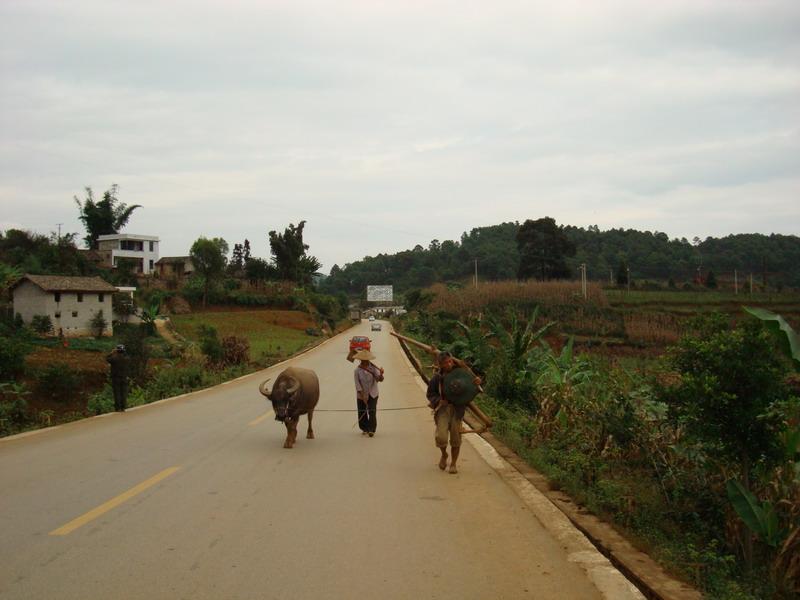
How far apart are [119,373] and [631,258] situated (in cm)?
9691

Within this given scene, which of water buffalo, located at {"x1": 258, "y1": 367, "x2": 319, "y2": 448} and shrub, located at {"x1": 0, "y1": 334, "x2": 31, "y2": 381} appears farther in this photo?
shrub, located at {"x1": 0, "y1": 334, "x2": 31, "y2": 381}

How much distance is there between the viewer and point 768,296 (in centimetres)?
5956

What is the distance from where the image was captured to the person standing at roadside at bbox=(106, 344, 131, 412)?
15.9m

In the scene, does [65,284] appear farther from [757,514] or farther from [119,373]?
[757,514]

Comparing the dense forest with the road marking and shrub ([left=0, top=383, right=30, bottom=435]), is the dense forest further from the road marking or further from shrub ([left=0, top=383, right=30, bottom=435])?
the road marking

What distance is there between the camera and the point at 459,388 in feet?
29.5

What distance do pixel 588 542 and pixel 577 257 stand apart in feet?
339

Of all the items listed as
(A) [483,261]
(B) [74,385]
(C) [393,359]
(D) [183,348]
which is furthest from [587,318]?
(A) [483,261]

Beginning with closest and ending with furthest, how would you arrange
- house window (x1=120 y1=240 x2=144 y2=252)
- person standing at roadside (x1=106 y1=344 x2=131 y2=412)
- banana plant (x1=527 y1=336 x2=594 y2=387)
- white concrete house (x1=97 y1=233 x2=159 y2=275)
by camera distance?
1. banana plant (x1=527 y1=336 x2=594 y2=387)
2. person standing at roadside (x1=106 y1=344 x2=131 y2=412)
3. white concrete house (x1=97 y1=233 x2=159 y2=275)
4. house window (x1=120 y1=240 x2=144 y2=252)

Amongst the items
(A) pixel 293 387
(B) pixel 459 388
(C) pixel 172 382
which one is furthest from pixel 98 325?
(B) pixel 459 388

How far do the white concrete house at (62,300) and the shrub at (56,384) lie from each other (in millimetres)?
21341

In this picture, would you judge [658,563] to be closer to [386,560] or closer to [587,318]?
[386,560]

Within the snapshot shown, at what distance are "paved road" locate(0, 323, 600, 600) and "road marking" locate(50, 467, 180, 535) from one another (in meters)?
0.02

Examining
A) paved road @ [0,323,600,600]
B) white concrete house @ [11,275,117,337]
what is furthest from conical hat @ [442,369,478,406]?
white concrete house @ [11,275,117,337]
